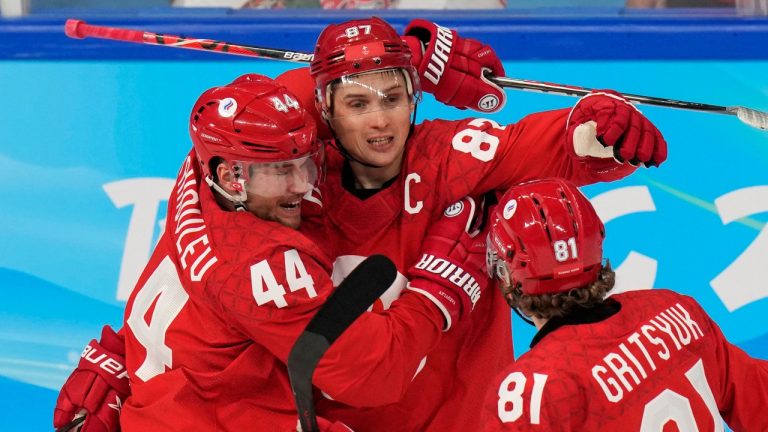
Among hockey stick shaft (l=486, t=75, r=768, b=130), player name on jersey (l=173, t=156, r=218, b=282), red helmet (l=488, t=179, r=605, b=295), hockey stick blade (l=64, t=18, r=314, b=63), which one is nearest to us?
red helmet (l=488, t=179, r=605, b=295)

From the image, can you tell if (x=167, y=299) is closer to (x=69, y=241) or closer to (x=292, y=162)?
(x=292, y=162)

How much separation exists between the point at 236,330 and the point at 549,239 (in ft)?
2.22

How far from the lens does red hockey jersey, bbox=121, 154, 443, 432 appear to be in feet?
6.75

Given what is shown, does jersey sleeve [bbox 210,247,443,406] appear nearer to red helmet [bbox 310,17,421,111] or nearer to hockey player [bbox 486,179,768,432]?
hockey player [bbox 486,179,768,432]

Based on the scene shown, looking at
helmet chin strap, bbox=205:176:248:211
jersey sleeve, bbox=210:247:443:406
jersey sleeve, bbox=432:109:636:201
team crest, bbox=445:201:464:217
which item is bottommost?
jersey sleeve, bbox=210:247:443:406

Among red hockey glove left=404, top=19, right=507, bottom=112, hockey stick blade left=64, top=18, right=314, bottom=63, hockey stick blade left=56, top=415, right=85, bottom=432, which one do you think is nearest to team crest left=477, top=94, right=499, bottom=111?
red hockey glove left=404, top=19, right=507, bottom=112

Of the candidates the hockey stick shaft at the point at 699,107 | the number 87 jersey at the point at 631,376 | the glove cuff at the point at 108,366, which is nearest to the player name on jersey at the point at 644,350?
the number 87 jersey at the point at 631,376

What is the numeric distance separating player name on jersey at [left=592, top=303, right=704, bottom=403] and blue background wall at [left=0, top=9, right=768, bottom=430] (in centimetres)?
130

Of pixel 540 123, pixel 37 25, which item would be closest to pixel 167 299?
pixel 540 123

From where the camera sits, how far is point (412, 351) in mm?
2150

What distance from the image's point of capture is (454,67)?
8.38ft

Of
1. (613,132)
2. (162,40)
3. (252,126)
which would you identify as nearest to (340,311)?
(252,126)

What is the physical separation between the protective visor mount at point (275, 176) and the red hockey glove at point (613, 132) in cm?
53

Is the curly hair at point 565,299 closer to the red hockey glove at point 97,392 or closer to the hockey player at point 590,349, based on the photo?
the hockey player at point 590,349
